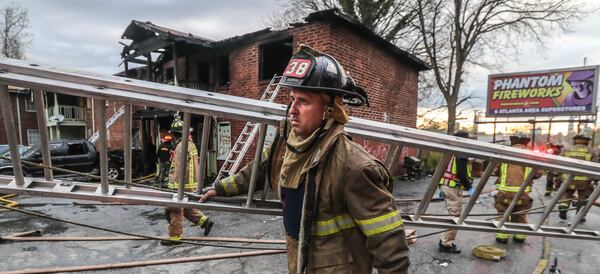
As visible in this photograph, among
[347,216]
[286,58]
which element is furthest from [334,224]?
[286,58]

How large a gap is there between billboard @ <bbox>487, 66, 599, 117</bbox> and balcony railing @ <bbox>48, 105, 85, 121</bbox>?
27.4 m

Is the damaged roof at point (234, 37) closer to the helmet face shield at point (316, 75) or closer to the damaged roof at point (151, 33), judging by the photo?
the damaged roof at point (151, 33)

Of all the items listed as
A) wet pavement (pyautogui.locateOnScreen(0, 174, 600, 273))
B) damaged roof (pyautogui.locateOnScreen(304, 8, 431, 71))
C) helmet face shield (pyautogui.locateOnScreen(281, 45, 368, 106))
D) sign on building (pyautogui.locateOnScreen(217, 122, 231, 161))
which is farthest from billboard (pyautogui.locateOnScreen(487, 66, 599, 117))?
helmet face shield (pyautogui.locateOnScreen(281, 45, 368, 106))

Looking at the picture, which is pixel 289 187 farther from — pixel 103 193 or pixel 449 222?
pixel 449 222

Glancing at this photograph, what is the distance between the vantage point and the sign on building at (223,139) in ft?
33.7

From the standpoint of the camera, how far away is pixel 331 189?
144 cm

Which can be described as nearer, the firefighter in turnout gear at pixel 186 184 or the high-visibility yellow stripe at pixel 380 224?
the high-visibility yellow stripe at pixel 380 224

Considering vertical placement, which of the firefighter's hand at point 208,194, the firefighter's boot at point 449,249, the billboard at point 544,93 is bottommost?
the firefighter's boot at point 449,249

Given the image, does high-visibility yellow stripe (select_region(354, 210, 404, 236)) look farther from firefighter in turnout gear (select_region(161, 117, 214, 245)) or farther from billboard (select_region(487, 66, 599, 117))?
billboard (select_region(487, 66, 599, 117))

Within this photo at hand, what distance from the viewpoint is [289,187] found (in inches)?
62.0

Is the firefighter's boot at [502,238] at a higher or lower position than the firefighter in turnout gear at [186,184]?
lower

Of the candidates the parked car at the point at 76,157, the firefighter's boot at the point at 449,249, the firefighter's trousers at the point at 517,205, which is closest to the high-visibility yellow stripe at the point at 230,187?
the firefighter's boot at the point at 449,249

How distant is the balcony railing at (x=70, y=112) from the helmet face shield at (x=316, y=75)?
1034 inches

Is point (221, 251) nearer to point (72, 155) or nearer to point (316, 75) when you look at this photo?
point (316, 75)
